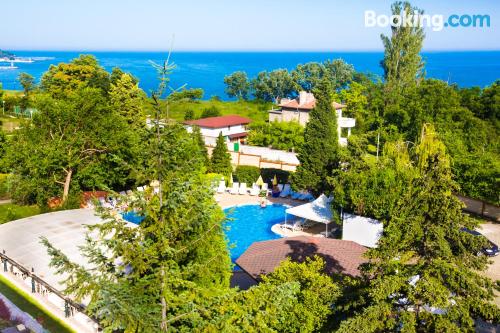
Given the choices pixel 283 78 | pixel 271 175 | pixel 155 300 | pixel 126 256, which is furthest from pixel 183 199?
pixel 283 78

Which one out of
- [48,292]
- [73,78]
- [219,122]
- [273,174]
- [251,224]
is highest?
[73,78]

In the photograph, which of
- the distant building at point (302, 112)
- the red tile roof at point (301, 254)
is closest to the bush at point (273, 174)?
the distant building at point (302, 112)

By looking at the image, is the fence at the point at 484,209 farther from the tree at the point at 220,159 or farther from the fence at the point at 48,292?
the fence at the point at 48,292

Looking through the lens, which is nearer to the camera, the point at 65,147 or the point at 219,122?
the point at 65,147

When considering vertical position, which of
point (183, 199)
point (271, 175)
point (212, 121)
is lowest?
point (271, 175)

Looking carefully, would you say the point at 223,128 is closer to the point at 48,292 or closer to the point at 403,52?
the point at 403,52

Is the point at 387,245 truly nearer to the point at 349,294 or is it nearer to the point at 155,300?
the point at 349,294

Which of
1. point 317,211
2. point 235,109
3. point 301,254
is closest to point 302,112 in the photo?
point 317,211

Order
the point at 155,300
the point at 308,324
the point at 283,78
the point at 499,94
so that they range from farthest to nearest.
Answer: the point at 283,78 → the point at 499,94 → the point at 308,324 → the point at 155,300
